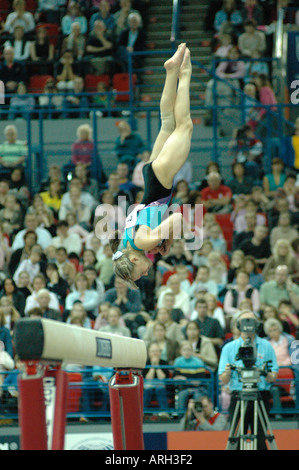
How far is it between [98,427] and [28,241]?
3.38m

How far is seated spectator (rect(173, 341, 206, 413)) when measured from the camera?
28.8 ft

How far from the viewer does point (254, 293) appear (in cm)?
1007

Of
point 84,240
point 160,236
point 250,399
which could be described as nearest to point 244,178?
point 84,240

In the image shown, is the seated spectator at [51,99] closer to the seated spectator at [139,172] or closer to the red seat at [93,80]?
the red seat at [93,80]

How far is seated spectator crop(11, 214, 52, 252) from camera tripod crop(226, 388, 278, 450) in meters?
4.87

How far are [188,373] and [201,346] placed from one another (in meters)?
0.40

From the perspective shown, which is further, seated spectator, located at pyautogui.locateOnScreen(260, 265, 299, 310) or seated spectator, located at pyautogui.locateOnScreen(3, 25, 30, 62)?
seated spectator, located at pyautogui.locateOnScreen(3, 25, 30, 62)

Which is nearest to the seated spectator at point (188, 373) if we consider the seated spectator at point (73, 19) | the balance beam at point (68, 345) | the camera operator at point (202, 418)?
the camera operator at point (202, 418)

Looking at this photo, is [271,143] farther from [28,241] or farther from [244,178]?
[28,241]

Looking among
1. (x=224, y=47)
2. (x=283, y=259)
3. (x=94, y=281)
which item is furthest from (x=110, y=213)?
(x=224, y=47)

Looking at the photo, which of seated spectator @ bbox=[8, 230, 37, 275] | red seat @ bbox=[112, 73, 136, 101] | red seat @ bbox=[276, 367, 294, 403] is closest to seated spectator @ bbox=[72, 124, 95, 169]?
red seat @ bbox=[112, 73, 136, 101]

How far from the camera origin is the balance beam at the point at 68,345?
4160 mm

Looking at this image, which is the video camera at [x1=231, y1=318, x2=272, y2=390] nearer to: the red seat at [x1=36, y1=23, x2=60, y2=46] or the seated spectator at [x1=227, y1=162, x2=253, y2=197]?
the seated spectator at [x1=227, y1=162, x2=253, y2=197]

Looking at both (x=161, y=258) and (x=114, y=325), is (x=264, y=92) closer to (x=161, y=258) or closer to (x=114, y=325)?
(x=161, y=258)
